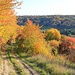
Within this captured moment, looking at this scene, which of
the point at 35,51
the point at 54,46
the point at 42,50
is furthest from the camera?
the point at 54,46

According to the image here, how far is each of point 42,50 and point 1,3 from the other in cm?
2751

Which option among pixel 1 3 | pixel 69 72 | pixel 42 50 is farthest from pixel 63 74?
pixel 42 50

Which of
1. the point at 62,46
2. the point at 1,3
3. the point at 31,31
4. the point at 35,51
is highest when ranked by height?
the point at 1,3

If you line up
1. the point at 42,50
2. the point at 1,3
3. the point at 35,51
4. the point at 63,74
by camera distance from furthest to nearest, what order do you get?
the point at 42,50 → the point at 35,51 → the point at 1,3 → the point at 63,74

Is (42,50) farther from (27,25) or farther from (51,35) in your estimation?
(51,35)

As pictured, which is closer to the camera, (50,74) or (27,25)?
(50,74)

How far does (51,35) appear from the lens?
4097 inches

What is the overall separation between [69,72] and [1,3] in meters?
8.90

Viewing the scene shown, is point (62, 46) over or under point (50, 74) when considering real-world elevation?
under

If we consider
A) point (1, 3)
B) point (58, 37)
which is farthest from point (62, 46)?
point (1, 3)

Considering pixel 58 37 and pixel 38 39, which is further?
pixel 58 37

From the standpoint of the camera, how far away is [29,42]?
51.3 meters

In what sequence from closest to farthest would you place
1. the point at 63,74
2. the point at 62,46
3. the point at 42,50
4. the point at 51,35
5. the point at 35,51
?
the point at 63,74, the point at 35,51, the point at 42,50, the point at 62,46, the point at 51,35

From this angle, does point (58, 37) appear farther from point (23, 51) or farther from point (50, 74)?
point (50, 74)
